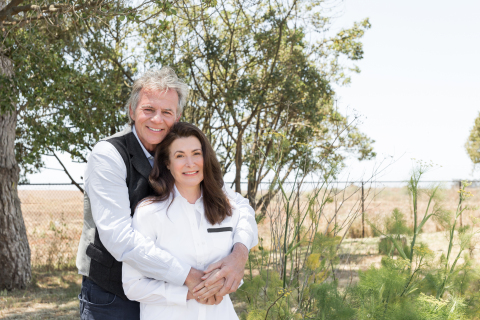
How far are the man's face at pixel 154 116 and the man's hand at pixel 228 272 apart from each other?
0.62 metres

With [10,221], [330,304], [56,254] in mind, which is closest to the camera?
[330,304]

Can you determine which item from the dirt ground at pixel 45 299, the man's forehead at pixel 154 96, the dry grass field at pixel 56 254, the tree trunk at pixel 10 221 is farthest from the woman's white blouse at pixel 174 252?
the tree trunk at pixel 10 221

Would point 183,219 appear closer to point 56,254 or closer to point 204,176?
point 204,176

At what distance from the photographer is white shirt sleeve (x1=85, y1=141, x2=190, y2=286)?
69.2 inches

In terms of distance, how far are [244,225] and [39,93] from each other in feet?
13.7

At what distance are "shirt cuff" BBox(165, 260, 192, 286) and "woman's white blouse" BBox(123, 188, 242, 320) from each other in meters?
0.04

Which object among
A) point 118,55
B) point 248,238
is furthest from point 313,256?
point 118,55

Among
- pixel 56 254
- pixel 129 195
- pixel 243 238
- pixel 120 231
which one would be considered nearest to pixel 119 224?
pixel 120 231

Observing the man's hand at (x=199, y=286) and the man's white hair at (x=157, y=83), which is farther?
the man's white hair at (x=157, y=83)

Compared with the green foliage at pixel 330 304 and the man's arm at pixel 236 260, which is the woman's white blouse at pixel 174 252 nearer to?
the man's arm at pixel 236 260

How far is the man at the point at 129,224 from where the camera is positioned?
5.82 feet

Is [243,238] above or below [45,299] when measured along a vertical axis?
above

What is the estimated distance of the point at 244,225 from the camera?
2.10 metres

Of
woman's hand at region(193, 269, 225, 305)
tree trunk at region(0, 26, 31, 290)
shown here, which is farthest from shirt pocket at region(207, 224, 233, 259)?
tree trunk at region(0, 26, 31, 290)
